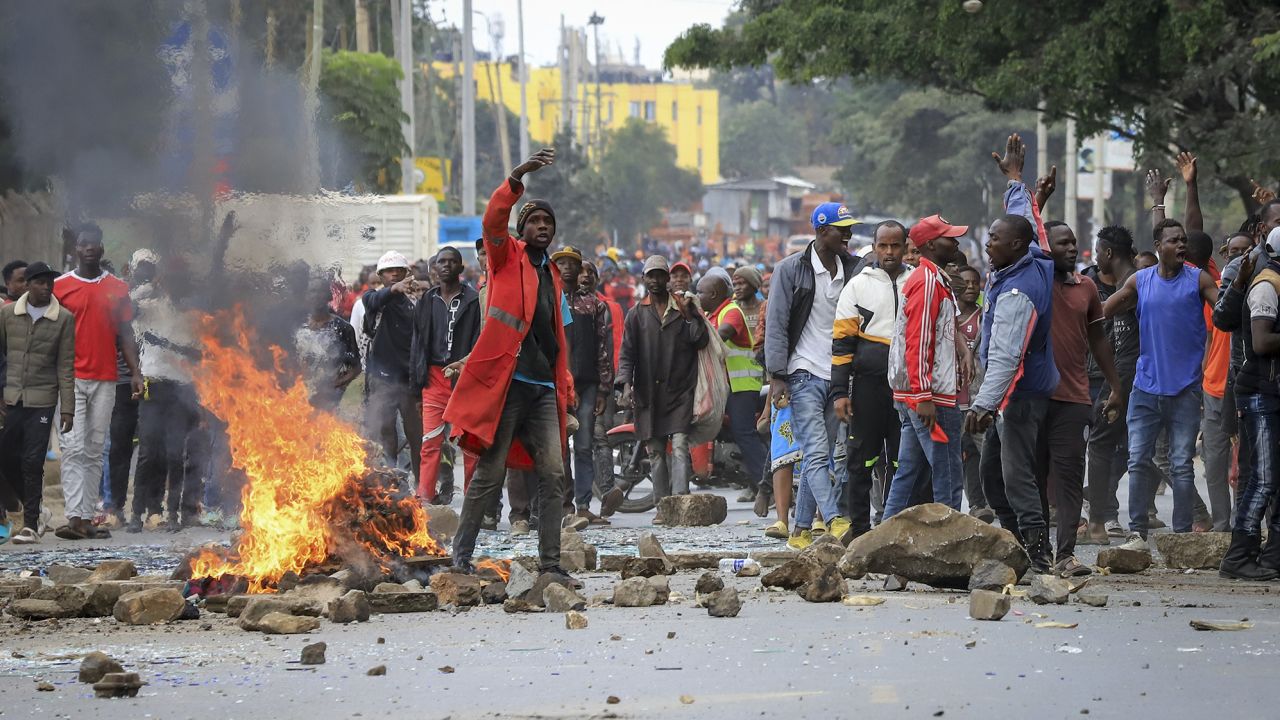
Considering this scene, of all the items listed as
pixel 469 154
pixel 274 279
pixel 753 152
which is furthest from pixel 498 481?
pixel 753 152

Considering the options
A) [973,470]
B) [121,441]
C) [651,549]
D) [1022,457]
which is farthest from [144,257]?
[1022,457]

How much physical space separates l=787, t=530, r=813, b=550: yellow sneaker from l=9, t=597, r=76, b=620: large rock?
436 cm

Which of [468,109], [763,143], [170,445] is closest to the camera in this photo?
[170,445]

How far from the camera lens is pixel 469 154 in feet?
136

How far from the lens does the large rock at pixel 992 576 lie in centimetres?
843

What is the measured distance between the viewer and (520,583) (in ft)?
28.1

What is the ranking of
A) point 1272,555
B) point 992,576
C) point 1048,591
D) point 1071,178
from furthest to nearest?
1. point 1071,178
2. point 1272,555
3. point 992,576
4. point 1048,591

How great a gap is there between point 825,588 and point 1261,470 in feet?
8.03

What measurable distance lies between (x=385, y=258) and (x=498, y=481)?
552 centimetres

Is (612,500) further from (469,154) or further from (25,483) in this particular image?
(469,154)

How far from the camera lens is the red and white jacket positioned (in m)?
9.56

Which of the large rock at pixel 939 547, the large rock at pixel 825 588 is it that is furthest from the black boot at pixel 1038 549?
the large rock at pixel 825 588

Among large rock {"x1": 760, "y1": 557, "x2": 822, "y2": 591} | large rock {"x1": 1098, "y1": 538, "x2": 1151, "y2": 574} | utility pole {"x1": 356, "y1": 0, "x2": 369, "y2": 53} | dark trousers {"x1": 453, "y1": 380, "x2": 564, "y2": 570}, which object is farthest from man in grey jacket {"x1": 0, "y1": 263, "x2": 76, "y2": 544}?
utility pole {"x1": 356, "y1": 0, "x2": 369, "y2": 53}

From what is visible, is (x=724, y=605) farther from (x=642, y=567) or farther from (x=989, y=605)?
(x=642, y=567)
